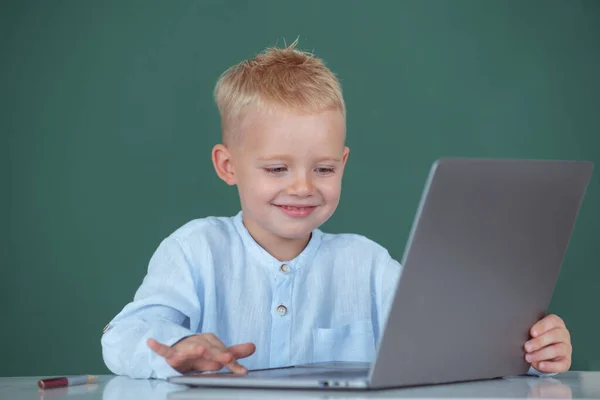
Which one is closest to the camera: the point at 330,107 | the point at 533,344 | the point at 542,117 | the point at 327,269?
the point at 533,344

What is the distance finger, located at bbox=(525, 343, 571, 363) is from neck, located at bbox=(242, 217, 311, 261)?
0.54 meters

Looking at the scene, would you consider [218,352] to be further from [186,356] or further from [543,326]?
[543,326]

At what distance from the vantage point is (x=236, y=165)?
149 centimetres

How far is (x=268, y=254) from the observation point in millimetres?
1493

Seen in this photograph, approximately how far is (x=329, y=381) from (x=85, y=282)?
6.36 ft

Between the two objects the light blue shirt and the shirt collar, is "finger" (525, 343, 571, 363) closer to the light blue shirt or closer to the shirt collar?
the light blue shirt

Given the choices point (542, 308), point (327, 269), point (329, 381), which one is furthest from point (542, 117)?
point (329, 381)

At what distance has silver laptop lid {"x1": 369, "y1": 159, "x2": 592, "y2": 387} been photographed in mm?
778

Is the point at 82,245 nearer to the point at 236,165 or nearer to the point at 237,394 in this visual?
the point at 236,165

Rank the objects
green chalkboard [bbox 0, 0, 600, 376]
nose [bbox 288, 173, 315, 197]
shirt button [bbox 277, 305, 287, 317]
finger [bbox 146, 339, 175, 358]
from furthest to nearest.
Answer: green chalkboard [bbox 0, 0, 600, 376] < shirt button [bbox 277, 305, 287, 317] < nose [bbox 288, 173, 315, 197] < finger [bbox 146, 339, 175, 358]

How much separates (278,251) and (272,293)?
8 cm

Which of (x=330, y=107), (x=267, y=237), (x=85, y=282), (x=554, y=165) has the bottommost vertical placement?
(x=85, y=282)

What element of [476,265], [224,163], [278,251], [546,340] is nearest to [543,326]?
[546,340]

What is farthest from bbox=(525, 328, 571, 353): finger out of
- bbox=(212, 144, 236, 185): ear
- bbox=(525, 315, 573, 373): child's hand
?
bbox=(212, 144, 236, 185): ear
